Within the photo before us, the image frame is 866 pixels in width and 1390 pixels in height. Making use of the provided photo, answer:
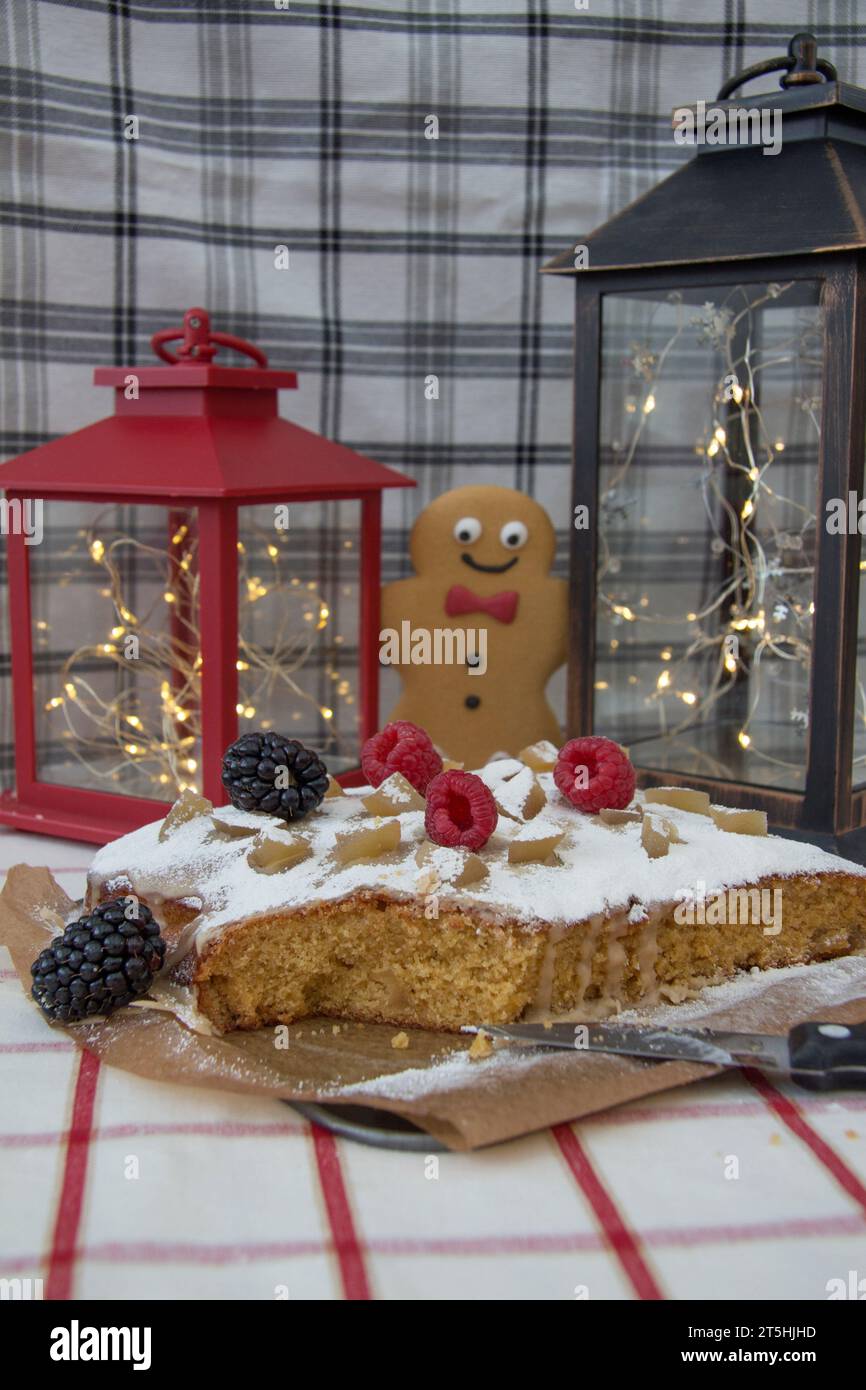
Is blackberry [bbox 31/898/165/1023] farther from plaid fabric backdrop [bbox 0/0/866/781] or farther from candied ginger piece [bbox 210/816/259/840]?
plaid fabric backdrop [bbox 0/0/866/781]

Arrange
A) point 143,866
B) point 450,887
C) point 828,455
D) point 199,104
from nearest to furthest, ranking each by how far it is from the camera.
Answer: point 450,887 → point 143,866 → point 828,455 → point 199,104

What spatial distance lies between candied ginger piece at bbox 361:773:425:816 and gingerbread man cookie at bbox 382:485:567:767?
50 centimetres

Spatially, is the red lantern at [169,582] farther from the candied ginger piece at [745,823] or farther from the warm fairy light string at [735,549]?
the candied ginger piece at [745,823]

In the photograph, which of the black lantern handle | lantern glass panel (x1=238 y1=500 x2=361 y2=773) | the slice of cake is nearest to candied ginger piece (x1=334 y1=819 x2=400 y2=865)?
the slice of cake

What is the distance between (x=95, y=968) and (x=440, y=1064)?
0.26 metres

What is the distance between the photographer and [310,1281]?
73 cm

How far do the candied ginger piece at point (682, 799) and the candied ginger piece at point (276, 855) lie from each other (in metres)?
0.33

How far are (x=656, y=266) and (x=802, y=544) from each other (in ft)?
1.00

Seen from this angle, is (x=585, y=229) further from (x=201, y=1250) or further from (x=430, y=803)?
(x=201, y=1250)

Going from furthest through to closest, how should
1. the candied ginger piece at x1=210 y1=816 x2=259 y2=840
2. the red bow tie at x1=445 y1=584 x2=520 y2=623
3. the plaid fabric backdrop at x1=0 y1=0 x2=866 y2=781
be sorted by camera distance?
the plaid fabric backdrop at x1=0 y1=0 x2=866 y2=781, the red bow tie at x1=445 y1=584 x2=520 y2=623, the candied ginger piece at x1=210 y1=816 x2=259 y2=840

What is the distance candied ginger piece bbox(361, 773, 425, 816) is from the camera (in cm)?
114

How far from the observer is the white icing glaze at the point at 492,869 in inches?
39.4

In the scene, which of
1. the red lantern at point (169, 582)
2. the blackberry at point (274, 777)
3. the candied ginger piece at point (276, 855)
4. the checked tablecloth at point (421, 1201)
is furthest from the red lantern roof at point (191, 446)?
the checked tablecloth at point (421, 1201)

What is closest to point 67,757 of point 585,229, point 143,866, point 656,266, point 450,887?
point 143,866
